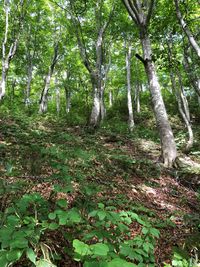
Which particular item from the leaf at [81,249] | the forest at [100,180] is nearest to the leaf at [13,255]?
the forest at [100,180]

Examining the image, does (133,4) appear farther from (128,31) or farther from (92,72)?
(128,31)

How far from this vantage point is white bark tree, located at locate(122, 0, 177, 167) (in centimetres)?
670

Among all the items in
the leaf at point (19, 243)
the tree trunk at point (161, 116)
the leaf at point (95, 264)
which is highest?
the tree trunk at point (161, 116)

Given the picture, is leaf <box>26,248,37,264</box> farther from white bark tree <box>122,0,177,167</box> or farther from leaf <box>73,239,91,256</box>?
white bark tree <box>122,0,177,167</box>

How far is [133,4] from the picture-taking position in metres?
7.74

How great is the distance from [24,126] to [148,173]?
4.87 metres

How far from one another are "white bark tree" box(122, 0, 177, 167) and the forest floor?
1.72ft

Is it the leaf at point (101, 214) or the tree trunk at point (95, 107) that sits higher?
the tree trunk at point (95, 107)

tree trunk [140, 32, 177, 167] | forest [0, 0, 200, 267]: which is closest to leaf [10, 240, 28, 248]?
forest [0, 0, 200, 267]

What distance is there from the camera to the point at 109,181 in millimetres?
4711

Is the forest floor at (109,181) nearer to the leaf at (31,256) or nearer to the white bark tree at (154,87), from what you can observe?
the white bark tree at (154,87)

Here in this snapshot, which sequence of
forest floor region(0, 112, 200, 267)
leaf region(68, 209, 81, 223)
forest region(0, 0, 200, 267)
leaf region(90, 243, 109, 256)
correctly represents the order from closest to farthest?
leaf region(90, 243, 109, 256) → leaf region(68, 209, 81, 223) → forest region(0, 0, 200, 267) → forest floor region(0, 112, 200, 267)

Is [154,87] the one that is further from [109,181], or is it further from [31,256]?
[31,256]

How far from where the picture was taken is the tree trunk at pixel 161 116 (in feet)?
21.9
